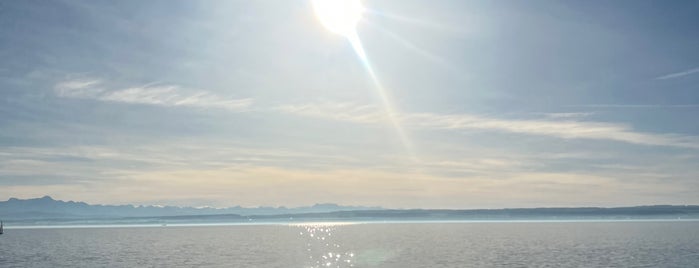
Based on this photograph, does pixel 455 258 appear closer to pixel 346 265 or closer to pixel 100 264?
pixel 346 265

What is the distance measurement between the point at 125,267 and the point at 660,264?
217ft

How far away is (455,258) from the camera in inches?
3546

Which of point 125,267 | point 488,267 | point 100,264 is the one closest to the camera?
point 488,267

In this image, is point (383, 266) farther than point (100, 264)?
No

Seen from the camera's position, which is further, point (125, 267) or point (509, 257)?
point (509, 257)

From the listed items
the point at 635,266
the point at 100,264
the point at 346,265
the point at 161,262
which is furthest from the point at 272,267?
the point at 635,266

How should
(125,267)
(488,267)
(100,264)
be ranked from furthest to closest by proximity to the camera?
(100,264) → (125,267) → (488,267)

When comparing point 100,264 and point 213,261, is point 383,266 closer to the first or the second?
point 213,261

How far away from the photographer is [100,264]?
8700 cm

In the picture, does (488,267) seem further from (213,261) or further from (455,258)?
(213,261)

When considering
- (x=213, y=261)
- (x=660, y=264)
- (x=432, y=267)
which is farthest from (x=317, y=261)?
(x=660, y=264)

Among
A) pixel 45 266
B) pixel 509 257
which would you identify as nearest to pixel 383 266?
pixel 509 257

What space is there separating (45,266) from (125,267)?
40.6 feet

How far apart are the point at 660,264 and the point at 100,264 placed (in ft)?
236
